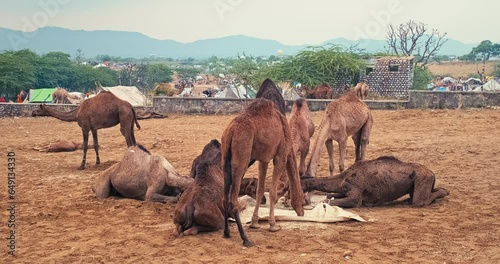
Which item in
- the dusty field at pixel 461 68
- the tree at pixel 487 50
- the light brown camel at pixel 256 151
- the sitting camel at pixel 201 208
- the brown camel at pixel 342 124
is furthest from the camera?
the tree at pixel 487 50

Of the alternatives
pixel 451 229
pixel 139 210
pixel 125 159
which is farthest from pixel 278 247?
pixel 125 159

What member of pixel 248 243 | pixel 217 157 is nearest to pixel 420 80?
pixel 217 157

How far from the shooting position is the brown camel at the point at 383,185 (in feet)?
29.5

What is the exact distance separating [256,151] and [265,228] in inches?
43.2

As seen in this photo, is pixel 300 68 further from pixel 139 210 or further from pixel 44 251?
pixel 44 251

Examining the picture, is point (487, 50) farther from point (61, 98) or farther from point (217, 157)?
point (217, 157)

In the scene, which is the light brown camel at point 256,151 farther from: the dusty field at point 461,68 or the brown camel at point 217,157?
the dusty field at point 461,68

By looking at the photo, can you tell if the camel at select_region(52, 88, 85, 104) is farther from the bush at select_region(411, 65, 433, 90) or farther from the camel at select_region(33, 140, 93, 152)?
the bush at select_region(411, 65, 433, 90)

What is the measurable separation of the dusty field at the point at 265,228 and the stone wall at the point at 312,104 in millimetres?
8434

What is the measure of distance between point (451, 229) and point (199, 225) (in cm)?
317

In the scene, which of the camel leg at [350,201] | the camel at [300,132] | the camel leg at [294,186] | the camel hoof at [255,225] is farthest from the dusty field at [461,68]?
the camel hoof at [255,225]

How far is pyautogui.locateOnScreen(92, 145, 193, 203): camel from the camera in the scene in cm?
955

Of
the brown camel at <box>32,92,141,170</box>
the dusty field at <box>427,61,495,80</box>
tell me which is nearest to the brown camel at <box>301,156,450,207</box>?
the brown camel at <box>32,92,141,170</box>

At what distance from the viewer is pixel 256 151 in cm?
739
